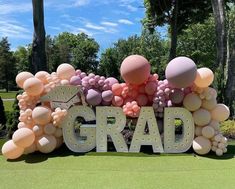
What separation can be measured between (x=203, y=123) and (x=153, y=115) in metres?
1.21

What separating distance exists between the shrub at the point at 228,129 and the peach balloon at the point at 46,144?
5655mm

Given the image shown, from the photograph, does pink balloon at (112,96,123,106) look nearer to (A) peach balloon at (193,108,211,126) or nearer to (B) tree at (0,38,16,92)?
(A) peach balloon at (193,108,211,126)

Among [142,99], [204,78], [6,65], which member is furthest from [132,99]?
[6,65]

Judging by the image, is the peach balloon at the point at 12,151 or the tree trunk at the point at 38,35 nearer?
the peach balloon at the point at 12,151

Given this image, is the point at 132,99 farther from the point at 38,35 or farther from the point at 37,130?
the point at 38,35

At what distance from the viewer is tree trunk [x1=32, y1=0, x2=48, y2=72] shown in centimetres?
1506

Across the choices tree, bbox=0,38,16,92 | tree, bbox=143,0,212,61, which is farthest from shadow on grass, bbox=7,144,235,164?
tree, bbox=0,38,16,92

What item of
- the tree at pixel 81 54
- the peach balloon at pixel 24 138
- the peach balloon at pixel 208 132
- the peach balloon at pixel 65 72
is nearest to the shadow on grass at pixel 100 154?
the peach balloon at pixel 24 138

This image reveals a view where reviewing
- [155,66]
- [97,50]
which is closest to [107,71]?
[155,66]

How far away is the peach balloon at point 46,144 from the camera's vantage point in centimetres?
930

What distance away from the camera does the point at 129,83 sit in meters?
9.95

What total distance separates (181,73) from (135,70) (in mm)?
1116

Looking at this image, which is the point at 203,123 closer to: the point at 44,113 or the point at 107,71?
the point at 44,113

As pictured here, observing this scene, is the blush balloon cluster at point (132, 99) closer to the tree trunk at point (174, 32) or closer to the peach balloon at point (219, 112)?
the peach balloon at point (219, 112)
